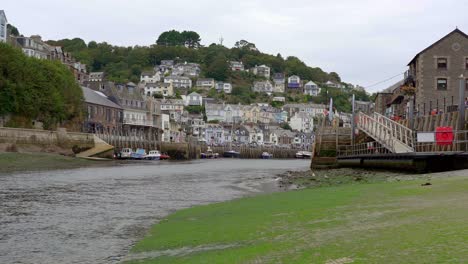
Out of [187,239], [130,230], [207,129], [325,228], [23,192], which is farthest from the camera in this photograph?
[207,129]

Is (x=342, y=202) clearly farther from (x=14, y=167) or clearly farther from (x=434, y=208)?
(x=14, y=167)

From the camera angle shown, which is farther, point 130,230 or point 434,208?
point 130,230

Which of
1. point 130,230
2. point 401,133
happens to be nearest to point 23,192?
point 130,230

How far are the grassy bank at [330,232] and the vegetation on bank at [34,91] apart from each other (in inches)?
2596

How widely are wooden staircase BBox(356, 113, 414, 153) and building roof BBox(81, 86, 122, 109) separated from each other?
71097 millimetres

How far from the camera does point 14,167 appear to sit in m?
57.6

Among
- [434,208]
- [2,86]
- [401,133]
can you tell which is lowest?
[434,208]

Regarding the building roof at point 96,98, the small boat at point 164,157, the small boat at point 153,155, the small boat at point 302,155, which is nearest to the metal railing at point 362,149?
the small boat at point 153,155

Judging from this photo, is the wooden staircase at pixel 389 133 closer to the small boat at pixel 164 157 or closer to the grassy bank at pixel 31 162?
the grassy bank at pixel 31 162

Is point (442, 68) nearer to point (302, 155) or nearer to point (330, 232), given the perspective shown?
point (330, 232)

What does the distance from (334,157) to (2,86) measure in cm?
4760

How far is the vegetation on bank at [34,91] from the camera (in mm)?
78312

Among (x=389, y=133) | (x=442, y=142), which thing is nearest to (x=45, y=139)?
(x=389, y=133)

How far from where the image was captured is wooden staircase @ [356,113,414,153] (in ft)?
125
